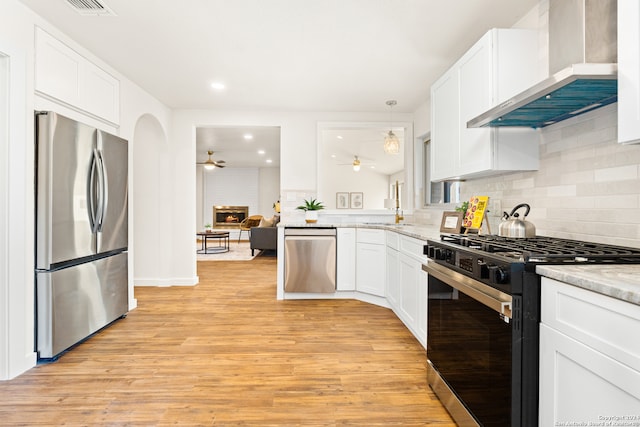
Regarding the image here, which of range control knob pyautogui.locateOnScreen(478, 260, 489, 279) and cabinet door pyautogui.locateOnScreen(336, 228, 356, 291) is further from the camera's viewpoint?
cabinet door pyautogui.locateOnScreen(336, 228, 356, 291)

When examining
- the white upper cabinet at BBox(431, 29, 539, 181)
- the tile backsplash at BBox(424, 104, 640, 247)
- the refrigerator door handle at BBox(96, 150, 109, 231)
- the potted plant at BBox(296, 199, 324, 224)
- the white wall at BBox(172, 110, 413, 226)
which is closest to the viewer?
the tile backsplash at BBox(424, 104, 640, 247)

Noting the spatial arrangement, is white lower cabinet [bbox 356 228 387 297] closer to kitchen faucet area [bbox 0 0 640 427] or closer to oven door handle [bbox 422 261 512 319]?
kitchen faucet area [bbox 0 0 640 427]

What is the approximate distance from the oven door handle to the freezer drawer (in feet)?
8.44

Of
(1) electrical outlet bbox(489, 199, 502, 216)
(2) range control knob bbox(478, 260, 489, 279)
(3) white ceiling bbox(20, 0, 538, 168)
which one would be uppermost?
(3) white ceiling bbox(20, 0, 538, 168)

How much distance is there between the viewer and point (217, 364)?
2.36 metres

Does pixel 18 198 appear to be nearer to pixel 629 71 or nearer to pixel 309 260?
pixel 309 260

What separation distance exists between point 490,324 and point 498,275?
0.24 metres

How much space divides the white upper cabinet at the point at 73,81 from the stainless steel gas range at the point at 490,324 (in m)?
2.94

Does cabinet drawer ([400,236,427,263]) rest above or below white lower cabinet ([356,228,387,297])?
above

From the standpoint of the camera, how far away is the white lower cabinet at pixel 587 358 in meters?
0.85

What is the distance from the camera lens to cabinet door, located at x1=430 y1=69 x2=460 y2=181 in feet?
8.71

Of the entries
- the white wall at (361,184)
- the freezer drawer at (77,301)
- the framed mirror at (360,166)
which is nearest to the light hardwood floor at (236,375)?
the freezer drawer at (77,301)

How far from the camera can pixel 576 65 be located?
1.35 meters

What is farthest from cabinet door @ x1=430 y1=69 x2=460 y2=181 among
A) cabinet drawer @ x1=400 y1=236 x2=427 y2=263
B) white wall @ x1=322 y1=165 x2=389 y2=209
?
white wall @ x1=322 y1=165 x2=389 y2=209
